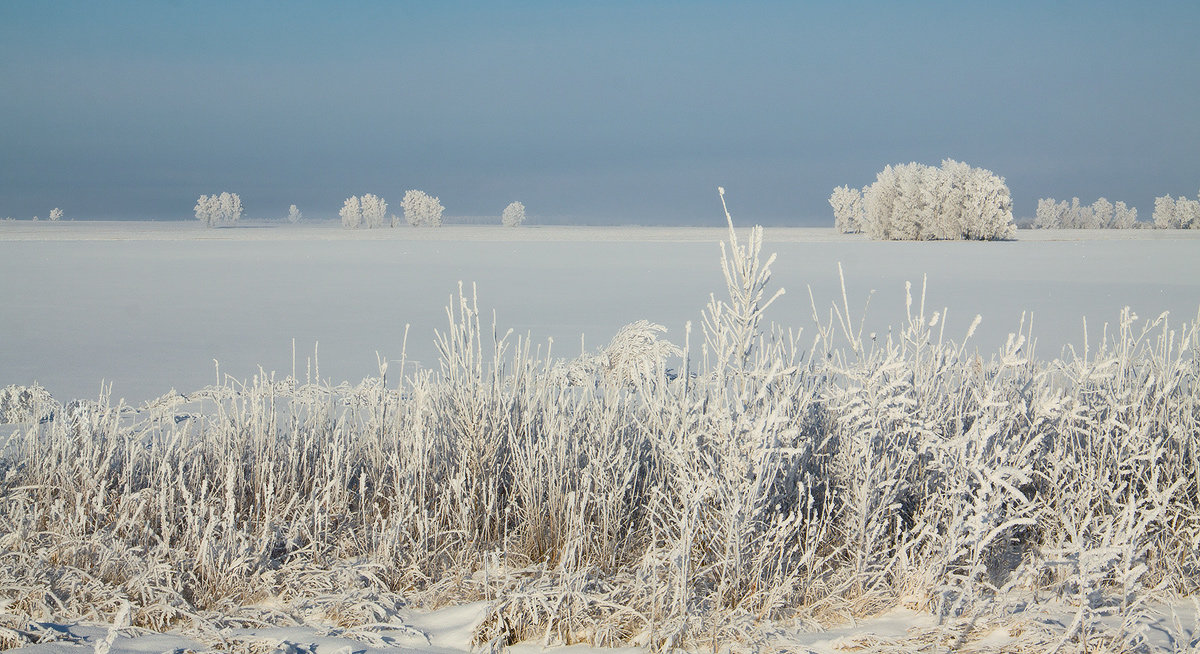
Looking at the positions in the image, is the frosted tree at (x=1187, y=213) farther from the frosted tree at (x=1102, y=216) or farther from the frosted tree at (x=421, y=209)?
the frosted tree at (x=421, y=209)

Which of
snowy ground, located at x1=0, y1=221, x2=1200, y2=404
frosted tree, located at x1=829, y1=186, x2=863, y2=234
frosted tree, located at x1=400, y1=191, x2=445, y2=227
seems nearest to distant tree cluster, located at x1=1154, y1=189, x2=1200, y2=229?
frosted tree, located at x1=829, y1=186, x2=863, y2=234

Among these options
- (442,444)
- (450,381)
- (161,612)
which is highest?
(450,381)

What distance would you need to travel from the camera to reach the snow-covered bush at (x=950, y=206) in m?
37.6

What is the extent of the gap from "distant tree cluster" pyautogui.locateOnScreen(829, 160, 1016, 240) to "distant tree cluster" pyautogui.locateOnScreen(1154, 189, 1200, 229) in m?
33.1

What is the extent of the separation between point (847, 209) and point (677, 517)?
187 ft

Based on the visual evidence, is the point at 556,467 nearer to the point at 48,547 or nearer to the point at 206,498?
the point at 206,498

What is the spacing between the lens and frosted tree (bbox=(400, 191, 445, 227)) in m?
86.1

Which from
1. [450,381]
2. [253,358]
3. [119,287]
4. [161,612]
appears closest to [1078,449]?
[450,381]

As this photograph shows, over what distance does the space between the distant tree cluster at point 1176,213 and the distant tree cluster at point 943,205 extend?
3309 centimetres

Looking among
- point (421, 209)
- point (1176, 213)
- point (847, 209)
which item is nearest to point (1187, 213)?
point (1176, 213)

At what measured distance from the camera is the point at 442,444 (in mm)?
3875

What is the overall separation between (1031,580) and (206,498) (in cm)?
324

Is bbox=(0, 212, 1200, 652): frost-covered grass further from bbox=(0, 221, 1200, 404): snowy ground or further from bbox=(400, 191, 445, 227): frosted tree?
bbox=(400, 191, 445, 227): frosted tree

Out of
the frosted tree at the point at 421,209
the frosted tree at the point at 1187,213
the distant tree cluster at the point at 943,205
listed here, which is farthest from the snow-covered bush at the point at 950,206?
the frosted tree at the point at 421,209
